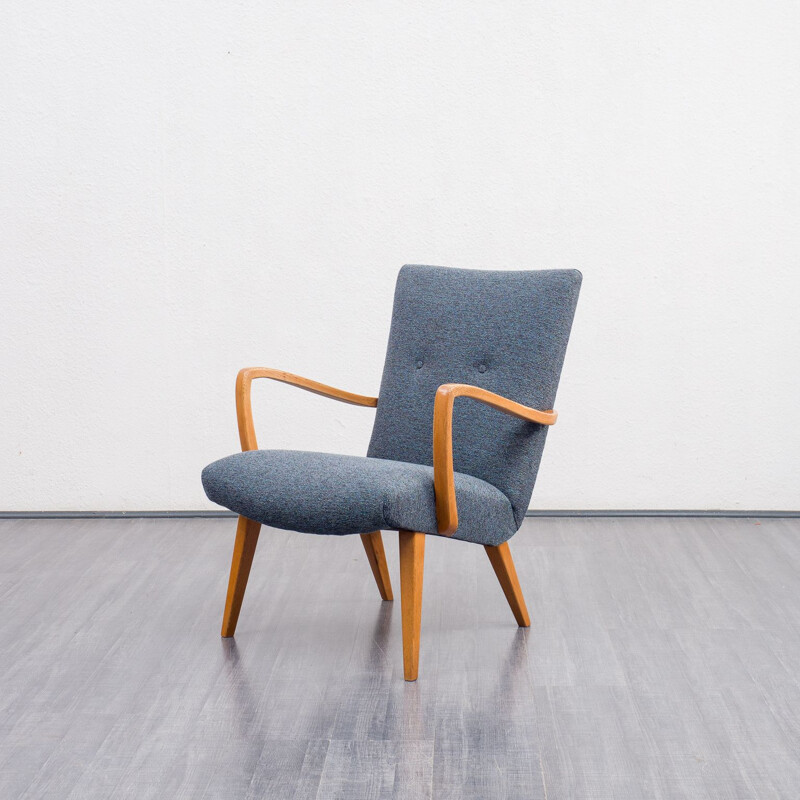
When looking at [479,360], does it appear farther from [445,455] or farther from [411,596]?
[411,596]

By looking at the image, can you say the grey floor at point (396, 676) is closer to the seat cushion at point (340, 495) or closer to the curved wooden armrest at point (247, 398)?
the seat cushion at point (340, 495)

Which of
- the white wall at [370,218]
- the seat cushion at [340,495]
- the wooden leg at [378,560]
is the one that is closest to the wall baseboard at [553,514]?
the white wall at [370,218]

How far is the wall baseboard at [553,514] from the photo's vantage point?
3.55 metres

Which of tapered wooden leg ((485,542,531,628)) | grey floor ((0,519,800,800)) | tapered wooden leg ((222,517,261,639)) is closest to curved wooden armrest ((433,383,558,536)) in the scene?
tapered wooden leg ((485,542,531,628))

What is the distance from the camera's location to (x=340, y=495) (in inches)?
78.0

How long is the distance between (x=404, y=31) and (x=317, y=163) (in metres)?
0.57

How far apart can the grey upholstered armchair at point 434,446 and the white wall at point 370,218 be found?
0.96m

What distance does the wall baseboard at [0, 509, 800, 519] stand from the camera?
3547 mm

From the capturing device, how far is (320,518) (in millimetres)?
1998

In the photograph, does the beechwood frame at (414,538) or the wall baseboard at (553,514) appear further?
the wall baseboard at (553,514)

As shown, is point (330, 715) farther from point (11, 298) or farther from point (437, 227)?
point (11, 298)

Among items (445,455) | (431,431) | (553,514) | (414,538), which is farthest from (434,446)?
(553,514)

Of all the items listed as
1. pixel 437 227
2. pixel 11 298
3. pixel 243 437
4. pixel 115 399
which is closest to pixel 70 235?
pixel 11 298

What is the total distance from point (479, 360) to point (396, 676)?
0.85 m
